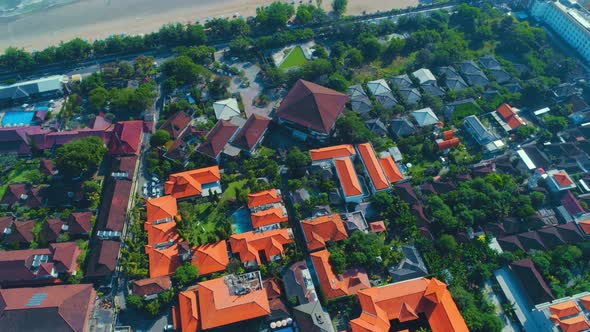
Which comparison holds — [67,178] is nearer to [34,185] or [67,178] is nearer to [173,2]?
[34,185]

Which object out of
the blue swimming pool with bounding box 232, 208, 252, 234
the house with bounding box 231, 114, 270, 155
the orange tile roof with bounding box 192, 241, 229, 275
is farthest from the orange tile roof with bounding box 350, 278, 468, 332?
the house with bounding box 231, 114, 270, 155

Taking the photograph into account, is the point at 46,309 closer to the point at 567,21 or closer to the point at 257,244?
the point at 257,244

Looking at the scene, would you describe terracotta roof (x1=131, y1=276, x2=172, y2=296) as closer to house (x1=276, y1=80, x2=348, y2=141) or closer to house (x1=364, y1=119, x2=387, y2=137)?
house (x1=276, y1=80, x2=348, y2=141)

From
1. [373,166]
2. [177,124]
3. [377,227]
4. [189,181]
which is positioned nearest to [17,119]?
[177,124]

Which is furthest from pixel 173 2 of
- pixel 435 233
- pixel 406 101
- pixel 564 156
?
pixel 564 156

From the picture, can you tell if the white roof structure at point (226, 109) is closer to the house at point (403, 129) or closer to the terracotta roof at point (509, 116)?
the house at point (403, 129)
